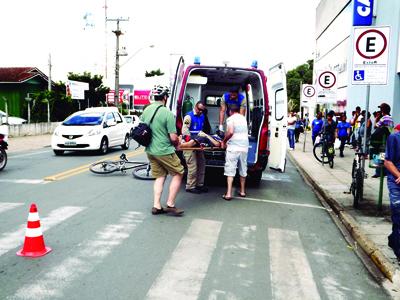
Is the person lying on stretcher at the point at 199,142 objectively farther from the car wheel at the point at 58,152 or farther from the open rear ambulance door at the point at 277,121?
the car wheel at the point at 58,152

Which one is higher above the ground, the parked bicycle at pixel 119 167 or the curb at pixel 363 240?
the parked bicycle at pixel 119 167

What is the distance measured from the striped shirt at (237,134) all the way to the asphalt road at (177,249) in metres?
1.01

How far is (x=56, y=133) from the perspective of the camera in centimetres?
1627

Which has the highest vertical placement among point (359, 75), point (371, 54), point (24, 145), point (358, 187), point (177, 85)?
point (371, 54)

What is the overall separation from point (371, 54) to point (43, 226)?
6037 millimetres

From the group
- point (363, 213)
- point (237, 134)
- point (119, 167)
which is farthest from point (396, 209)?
point (119, 167)

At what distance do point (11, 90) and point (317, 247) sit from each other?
4209 centimetres

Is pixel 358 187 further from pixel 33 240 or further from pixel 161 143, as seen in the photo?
pixel 33 240

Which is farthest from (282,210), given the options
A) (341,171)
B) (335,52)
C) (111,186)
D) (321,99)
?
(335,52)

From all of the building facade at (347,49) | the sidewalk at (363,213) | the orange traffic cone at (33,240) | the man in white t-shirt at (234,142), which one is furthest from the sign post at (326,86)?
the orange traffic cone at (33,240)

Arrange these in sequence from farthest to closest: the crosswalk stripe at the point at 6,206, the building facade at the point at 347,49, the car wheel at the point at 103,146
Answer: the building facade at the point at 347,49
the car wheel at the point at 103,146
the crosswalk stripe at the point at 6,206

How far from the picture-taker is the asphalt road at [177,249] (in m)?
4.24

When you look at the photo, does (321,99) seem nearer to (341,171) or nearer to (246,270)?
(341,171)

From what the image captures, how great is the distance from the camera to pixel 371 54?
7957mm
